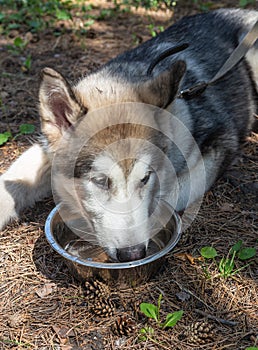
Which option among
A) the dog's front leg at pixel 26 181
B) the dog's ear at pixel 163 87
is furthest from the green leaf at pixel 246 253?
the dog's front leg at pixel 26 181

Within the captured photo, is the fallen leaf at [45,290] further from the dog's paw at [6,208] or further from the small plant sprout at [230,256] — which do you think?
the small plant sprout at [230,256]

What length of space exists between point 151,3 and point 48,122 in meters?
4.46

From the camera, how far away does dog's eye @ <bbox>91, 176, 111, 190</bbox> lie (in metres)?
2.66

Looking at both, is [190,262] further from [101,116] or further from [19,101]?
[19,101]

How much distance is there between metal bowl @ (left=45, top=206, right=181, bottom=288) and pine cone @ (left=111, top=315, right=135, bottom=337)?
25cm

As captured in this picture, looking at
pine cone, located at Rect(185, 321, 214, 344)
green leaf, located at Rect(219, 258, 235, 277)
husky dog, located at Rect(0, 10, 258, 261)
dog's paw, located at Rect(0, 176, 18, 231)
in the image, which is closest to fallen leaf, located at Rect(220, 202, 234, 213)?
husky dog, located at Rect(0, 10, 258, 261)

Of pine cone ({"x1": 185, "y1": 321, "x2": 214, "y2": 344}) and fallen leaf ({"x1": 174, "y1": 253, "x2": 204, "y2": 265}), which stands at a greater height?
pine cone ({"x1": 185, "y1": 321, "x2": 214, "y2": 344})

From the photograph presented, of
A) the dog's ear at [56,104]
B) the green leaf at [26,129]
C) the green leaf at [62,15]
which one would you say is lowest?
the green leaf at [26,129]

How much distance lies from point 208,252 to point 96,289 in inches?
29.1

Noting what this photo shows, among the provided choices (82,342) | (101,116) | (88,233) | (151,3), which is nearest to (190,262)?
(88,233)

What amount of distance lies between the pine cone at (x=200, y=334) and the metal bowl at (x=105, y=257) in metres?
0.41

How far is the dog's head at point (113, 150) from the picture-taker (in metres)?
2.64

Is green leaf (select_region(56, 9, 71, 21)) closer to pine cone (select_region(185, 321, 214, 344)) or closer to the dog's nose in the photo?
the dog's nose

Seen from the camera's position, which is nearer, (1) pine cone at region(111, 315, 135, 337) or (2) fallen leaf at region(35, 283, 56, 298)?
(1) pine cone at region(111, 315, 135, 337)
